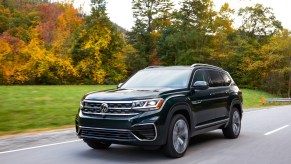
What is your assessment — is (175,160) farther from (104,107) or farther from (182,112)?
(104,107)

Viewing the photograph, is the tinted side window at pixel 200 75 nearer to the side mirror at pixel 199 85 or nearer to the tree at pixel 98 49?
the side mirror at pixel 199 85

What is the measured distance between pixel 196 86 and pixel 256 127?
5.63m

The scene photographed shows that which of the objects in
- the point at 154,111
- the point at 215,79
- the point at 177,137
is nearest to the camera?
the point at 154,111

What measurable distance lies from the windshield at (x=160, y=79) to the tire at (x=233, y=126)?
2.26 meters

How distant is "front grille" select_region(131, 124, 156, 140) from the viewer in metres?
6.69

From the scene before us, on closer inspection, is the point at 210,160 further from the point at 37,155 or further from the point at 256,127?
the point at 256,127

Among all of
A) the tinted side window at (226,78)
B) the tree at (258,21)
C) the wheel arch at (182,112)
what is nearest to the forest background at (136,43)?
the tree at (258,21)

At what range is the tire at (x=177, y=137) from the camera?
705cm

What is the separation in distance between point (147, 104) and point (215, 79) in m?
3.15

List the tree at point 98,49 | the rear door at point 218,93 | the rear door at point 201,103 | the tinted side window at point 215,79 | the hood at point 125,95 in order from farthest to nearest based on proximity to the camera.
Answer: the tree at point 98,49
the tinted side window at point 215,79
the rear door at point 218,93
the rear door at point 201,103
the hood at point 125,95

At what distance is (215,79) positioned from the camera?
31.0ft

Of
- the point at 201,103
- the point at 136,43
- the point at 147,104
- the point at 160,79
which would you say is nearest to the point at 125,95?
the point at 147,104

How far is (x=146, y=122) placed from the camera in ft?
22.0

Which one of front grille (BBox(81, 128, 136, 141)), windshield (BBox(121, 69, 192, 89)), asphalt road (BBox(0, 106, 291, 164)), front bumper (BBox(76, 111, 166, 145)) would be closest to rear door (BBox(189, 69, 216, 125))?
windshield (BBox(121, 69, 192, 89))
